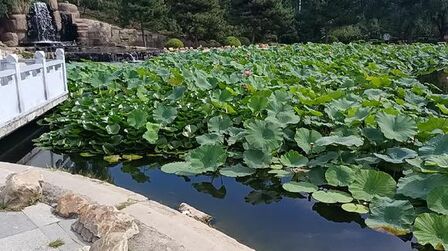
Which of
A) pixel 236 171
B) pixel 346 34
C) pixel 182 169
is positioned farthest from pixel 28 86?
pixel 346 34

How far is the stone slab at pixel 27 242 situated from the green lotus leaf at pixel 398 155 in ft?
7.92

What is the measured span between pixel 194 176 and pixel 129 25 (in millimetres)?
23297

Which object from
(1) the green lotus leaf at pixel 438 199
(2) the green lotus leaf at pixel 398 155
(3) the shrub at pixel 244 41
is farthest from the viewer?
(3) the shrub at pixel 244 41

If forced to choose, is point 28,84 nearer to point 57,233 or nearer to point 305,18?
point 57,233

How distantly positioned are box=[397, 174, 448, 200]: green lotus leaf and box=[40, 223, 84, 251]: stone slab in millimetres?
2142

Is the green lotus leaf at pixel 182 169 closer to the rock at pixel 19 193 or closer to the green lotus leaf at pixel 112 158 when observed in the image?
the green lotus leaf at pixel 112 158

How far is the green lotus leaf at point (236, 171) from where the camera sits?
4035 mm

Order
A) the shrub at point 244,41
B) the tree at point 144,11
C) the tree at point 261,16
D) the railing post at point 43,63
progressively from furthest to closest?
the shrub at point 244,41 < the tree at point 261,16 < the tree at point 144,11 < the railing post at point 43,63

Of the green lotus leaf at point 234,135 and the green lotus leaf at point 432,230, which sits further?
the green lotus leaf at point 234,135

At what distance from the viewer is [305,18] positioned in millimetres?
26516

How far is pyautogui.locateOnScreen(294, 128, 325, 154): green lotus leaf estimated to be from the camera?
415cm

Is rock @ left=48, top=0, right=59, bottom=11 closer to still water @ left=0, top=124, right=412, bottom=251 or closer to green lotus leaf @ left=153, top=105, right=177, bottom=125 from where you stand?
still water @ left=0, top=124, right=412, bottom=251

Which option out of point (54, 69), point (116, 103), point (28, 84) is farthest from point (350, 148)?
point (54, 69)

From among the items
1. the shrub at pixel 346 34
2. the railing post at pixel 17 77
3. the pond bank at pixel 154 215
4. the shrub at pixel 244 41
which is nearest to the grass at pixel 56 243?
the pond bank at pixel 154 215
